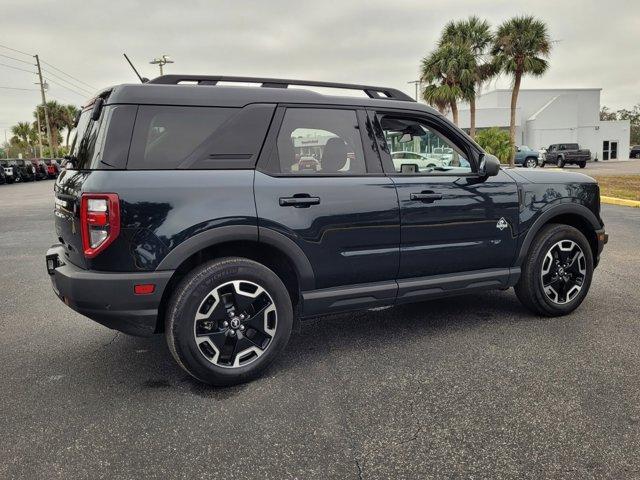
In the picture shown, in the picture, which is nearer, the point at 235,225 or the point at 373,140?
the point at 235,225

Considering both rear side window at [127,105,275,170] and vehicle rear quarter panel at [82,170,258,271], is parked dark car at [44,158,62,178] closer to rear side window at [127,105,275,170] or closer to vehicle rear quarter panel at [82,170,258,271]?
rear side window at [127,105,275,170]

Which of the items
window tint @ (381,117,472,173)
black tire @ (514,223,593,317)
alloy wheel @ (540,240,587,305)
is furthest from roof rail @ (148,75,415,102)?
alloy wheel @ (540,240,587,305)

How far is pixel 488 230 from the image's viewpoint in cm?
415

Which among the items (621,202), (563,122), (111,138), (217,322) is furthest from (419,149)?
(563,122)

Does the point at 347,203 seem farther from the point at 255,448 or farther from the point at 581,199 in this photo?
the point at 581,199

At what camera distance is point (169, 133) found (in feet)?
10.7

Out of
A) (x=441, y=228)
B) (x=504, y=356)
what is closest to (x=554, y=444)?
(x=504, y=356)

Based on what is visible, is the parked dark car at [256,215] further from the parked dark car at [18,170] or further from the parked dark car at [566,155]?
the parked dark car at [566,155]

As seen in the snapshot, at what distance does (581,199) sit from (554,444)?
8.77ft

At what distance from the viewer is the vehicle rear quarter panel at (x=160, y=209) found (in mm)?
3039

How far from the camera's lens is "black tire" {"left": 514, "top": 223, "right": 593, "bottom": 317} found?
174 inches

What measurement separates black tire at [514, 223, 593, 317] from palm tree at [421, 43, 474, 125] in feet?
103

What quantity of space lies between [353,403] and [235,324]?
0.89m

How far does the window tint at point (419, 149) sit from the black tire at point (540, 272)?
0.93 metres
